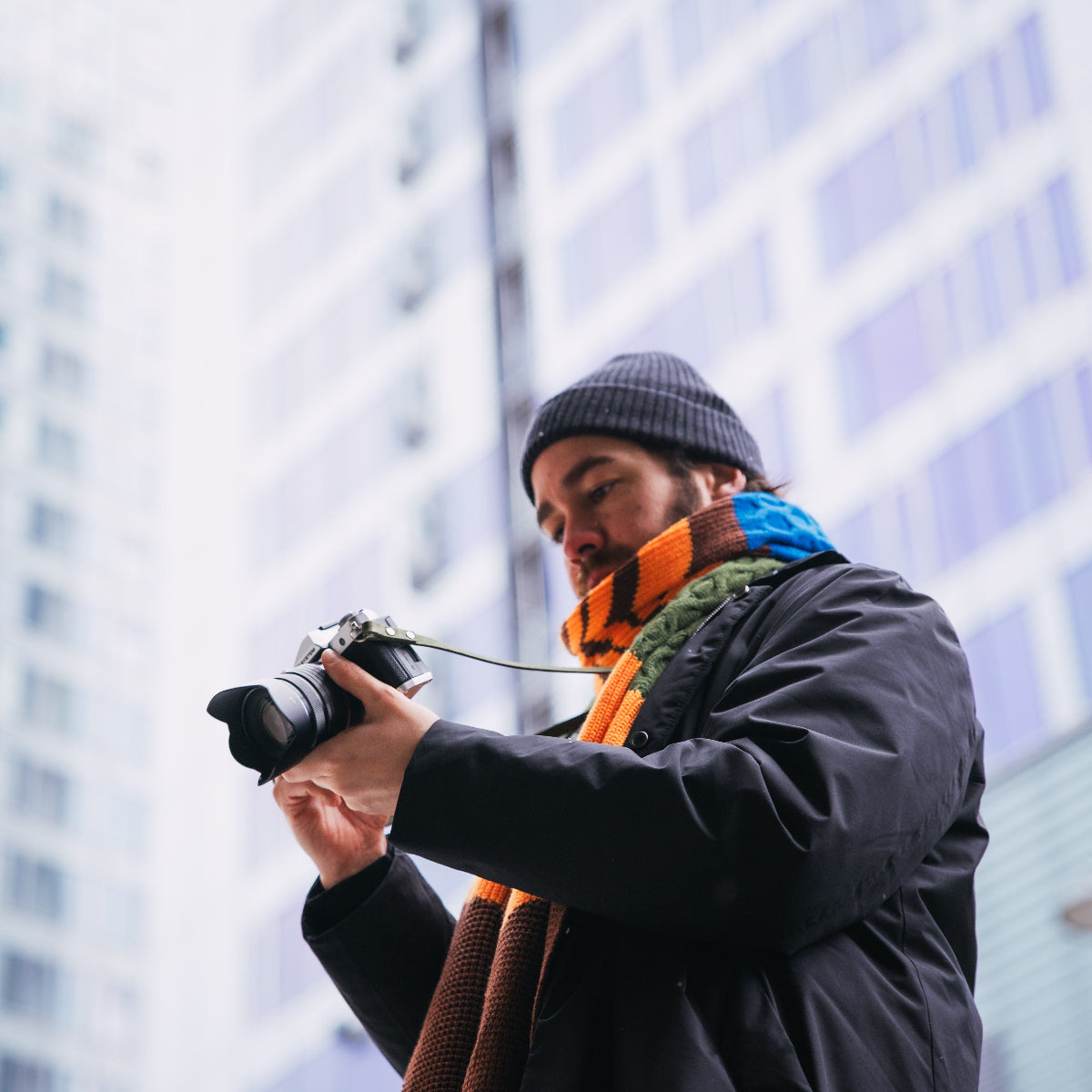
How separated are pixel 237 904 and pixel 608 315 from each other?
14.5 feet

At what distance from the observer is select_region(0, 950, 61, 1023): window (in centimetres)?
884

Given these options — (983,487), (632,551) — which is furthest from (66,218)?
(632,551)

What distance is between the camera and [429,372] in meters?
7.71

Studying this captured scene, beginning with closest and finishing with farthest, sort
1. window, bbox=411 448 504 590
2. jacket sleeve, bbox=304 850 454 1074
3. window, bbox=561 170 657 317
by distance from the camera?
1. jacket sleeve, bbox=304 850 454 1074
2. window, bbox=561 170 657 317
3. window, bbox=411 448 504 590

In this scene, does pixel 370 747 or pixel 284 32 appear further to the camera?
pixel 284 32

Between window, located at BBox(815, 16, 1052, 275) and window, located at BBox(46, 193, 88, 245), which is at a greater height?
window, located at BBox(46, 193, 88, 245)

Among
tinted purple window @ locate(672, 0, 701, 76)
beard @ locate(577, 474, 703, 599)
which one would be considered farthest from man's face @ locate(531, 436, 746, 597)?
tinted purple window @ locate(672, 0, 701, 76)

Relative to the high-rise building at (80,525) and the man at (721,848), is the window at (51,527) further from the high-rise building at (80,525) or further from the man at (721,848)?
the man at (721,848)

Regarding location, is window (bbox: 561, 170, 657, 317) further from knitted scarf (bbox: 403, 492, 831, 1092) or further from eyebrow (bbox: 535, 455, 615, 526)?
knitted scarf (bbox: 403, 492, 831, 1092)

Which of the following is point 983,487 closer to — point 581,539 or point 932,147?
point 932,147

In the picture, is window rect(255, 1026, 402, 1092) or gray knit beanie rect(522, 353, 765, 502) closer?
gray knit beanie rect(522, 353, 765, 502)

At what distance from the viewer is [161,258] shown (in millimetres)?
10570

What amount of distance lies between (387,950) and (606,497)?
49 cm

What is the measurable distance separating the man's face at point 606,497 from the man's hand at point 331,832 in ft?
1.08
